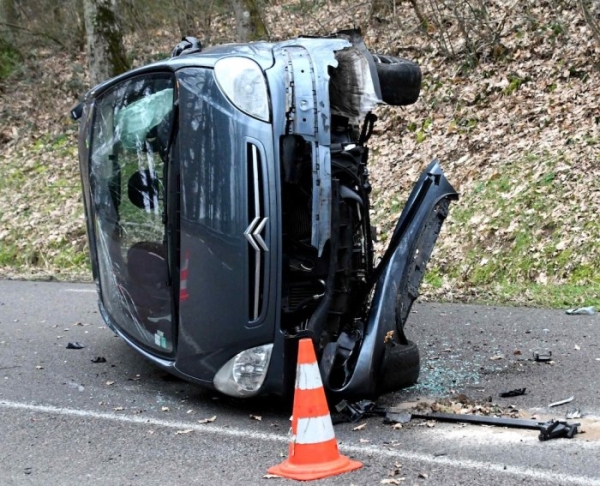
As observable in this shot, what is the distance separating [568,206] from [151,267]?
6.28 metres

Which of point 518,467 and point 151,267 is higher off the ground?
point 151,267

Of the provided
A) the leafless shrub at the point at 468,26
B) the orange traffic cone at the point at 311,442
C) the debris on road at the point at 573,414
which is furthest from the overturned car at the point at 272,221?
the leafless shrub at the point at 468,26

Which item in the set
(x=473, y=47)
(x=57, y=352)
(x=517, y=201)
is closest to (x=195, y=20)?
(x=473, y=47)

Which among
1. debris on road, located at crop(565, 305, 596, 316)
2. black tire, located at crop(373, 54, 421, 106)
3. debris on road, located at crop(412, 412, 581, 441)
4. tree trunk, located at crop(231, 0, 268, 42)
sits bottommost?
debris on road, located at crop(565, 305, 596, 316)

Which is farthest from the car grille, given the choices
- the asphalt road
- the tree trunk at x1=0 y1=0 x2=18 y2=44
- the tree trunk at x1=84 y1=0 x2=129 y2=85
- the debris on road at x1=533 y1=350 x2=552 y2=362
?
the tree trunk at x1=0 y1=0 x2=18 y2=44

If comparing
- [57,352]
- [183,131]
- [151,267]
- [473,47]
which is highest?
[473,47]

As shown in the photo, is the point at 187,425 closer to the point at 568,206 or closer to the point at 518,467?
the point at 518,467

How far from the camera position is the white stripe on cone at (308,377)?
4.52 m

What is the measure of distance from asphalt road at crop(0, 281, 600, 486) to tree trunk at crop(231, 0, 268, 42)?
415 inches

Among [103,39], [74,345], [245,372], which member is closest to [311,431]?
[245,372]

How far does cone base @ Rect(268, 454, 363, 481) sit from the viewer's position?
14.1 feet

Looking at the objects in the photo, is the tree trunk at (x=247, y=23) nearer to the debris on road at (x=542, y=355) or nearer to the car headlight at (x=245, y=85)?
the debris on road at (x=542, y=355)

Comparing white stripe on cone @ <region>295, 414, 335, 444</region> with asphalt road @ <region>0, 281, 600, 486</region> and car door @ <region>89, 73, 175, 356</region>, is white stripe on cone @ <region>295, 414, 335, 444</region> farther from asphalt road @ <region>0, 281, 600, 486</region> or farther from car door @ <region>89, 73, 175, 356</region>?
car door @ <region>89, 73, 175, 356</region>

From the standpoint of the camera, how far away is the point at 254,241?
202 inches
